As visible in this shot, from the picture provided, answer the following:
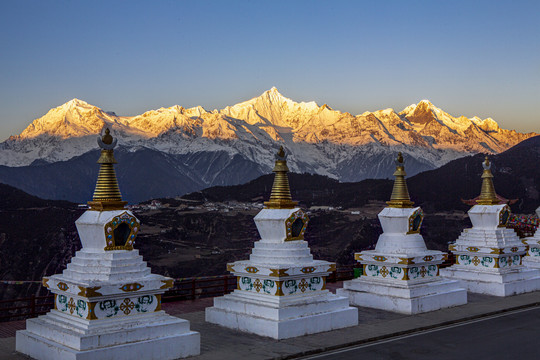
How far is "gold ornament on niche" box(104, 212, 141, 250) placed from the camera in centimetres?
1266

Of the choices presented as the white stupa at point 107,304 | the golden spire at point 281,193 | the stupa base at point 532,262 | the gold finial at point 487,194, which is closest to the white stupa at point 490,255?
the gold finial at point 487,194

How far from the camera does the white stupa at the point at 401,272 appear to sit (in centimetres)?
1814

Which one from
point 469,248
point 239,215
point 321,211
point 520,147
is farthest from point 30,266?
point 520,147

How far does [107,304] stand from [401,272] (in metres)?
9.51

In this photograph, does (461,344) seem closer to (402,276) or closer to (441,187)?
(402,276)

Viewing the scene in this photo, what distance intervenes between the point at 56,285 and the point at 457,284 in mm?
12661

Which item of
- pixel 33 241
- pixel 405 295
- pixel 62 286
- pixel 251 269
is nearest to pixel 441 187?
pixel 33 241

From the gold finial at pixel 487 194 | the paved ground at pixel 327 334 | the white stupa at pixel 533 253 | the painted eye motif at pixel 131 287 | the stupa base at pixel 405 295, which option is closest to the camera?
the painted eye motif at pixel 131 287

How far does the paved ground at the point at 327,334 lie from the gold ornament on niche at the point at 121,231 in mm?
2828

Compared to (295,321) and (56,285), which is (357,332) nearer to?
(295,321)

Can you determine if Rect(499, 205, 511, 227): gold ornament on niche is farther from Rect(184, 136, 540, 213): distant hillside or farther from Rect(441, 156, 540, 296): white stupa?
Rect(184, 136, 540, 213): distant hillside

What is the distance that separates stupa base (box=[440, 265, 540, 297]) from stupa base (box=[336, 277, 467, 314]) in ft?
7.54

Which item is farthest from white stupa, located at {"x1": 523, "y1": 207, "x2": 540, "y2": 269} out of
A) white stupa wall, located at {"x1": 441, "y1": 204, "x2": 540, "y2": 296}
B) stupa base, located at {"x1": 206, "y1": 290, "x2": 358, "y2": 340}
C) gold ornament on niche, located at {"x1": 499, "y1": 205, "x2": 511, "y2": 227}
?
stupa base, located at {"x1": 206, "y1": 290, "x2": 358, "y2": 340}

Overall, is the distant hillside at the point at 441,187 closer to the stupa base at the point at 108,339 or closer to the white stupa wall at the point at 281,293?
the white stupa wall at the point at 281,293
